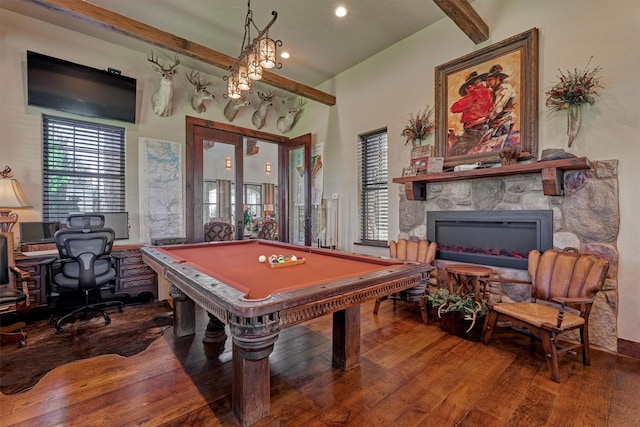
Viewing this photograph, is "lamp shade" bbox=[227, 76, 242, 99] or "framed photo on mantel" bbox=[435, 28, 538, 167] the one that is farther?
"framed photo on mantel" bbox=[435, 28, 538, 167]

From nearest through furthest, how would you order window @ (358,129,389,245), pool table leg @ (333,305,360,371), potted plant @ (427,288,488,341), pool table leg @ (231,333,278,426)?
1. pool table leg @ (231,333,278,426)
2. pool table leg @ (333,305,360,371)
3. potted plant @ (427,288,488,341)
4. window @ (358,129,389,245)

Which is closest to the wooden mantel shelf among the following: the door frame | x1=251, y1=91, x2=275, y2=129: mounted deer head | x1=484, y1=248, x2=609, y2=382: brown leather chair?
x1=484, y1=248, x2=609, y2=382: brown leather chair

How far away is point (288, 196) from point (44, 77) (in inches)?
156

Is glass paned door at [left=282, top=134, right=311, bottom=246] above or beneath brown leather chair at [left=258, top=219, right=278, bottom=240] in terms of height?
above

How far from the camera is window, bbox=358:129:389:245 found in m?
4.43

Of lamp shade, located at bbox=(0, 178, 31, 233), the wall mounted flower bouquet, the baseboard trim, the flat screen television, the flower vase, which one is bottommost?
the baseboard trim

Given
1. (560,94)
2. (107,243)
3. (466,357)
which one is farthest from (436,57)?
(107,243)

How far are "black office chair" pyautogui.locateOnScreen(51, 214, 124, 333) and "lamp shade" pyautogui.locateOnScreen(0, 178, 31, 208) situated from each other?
1.91 feet

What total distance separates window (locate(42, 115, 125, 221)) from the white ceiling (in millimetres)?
1307

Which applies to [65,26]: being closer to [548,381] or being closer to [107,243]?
[107,243]

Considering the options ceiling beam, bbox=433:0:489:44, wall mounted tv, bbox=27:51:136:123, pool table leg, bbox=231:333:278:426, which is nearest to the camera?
pool table leg, bbox=231:333:278:426

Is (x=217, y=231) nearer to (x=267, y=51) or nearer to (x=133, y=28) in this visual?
(x=133, y=28)

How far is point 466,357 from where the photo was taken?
2385 millimetres

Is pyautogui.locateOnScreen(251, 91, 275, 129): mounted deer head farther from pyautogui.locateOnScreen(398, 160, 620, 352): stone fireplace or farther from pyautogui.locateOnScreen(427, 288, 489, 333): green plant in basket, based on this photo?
pyautogui.locateOnScreen(427, 288, 489, 333): green plant in basket
